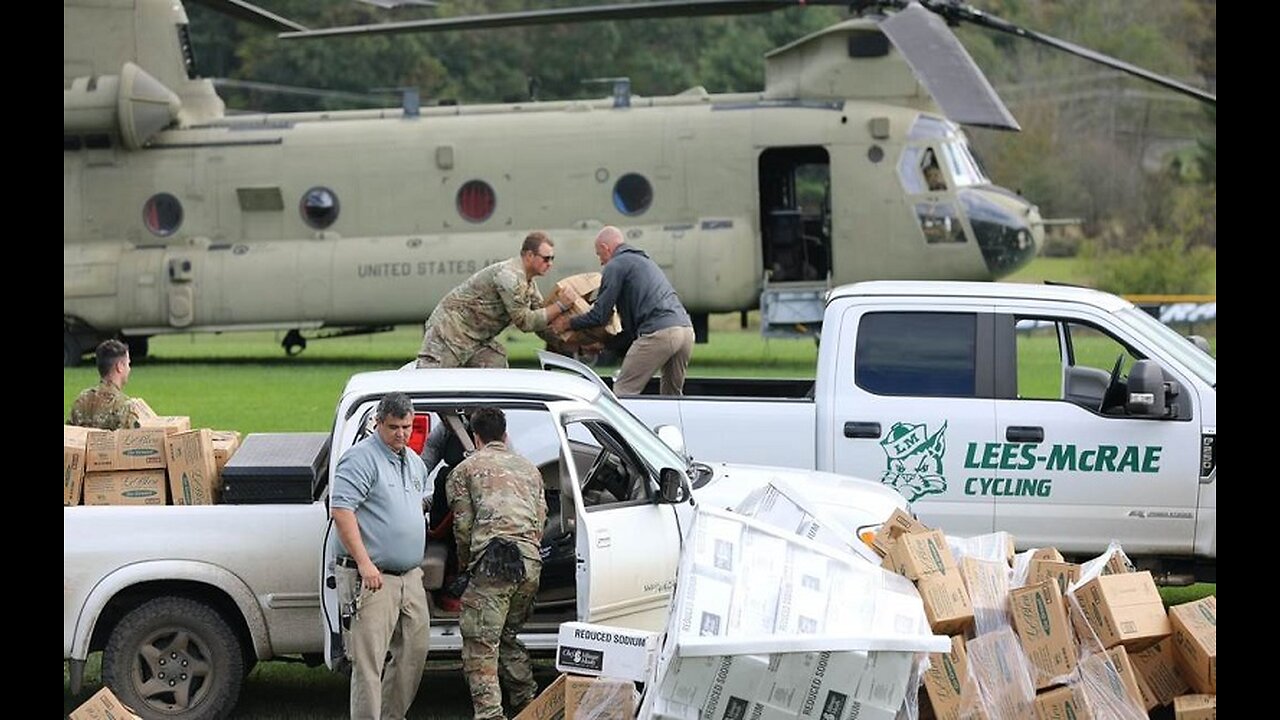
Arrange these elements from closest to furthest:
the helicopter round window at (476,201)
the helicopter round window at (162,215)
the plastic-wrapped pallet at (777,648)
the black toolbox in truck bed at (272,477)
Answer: the plastic-wrapped pallet at (777,648), the black toolbox in truck bed at (272,477), the helicopter round window at (476,201), the helicopter round window at (162,215)

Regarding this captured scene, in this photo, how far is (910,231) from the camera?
23.5m

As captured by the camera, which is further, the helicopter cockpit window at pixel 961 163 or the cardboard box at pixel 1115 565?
the helicopter cockpit window at pixel 961 163

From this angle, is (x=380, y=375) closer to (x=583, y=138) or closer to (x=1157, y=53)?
(x=583, y=138)

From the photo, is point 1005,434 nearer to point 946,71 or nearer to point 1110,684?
point 1110,684

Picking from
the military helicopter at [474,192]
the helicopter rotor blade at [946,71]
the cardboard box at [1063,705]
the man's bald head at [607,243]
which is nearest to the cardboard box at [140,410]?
the man's bald head at [607,243]

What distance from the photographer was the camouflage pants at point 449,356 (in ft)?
40.0

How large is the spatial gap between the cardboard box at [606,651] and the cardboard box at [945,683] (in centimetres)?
111

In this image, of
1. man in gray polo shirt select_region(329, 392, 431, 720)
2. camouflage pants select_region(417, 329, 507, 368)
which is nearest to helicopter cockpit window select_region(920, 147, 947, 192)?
camouflage pants select_region(417, 329, 507, 368)

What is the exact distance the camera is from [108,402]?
35.0 feet

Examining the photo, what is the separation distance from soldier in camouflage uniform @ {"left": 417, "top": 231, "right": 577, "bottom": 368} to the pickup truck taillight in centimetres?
232

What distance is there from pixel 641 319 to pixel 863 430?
2.34m

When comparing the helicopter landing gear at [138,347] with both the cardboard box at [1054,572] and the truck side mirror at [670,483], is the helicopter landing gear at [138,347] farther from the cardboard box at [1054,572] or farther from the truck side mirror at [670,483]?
the cardboard box at [1054,572]

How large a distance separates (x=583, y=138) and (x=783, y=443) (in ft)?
45.6
